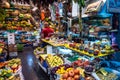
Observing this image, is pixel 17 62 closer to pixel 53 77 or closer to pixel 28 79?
pixel 28 79

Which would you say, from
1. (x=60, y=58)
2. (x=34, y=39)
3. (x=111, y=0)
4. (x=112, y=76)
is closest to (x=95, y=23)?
(x=60, y=58)

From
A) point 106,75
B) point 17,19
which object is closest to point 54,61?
point 106,75

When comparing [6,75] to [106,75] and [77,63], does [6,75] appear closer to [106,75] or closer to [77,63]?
[77,63]

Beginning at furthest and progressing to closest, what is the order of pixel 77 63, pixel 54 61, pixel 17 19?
pixel 17 19
pixel 54 61
pixel 77 63

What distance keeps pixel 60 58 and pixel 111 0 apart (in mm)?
2315

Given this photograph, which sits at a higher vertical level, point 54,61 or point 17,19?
point 17,19

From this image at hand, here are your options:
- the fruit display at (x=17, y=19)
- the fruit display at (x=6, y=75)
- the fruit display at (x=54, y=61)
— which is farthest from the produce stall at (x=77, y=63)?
the fruit display at (x=17, y=19)

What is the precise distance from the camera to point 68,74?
3.60m

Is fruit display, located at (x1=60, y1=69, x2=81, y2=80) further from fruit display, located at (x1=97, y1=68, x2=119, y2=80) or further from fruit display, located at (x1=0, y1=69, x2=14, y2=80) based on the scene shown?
fruit display, located at (x1=0, y1=69, x2=14, y2=80)

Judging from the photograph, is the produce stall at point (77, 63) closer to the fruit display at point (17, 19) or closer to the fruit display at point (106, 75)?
the fruit display at point (106, 75)

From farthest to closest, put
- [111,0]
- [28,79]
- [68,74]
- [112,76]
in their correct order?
1. [28,79]
2. [111,0]
3. [68,74]
4. [112,76]

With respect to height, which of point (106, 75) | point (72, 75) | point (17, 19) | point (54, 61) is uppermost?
point (17, 19)

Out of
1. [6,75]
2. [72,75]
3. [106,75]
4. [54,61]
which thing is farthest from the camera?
[54,61]

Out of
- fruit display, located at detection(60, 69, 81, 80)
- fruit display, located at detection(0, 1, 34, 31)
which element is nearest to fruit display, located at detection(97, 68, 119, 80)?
fruit display, located at detection(60, 69, 81, 80)
